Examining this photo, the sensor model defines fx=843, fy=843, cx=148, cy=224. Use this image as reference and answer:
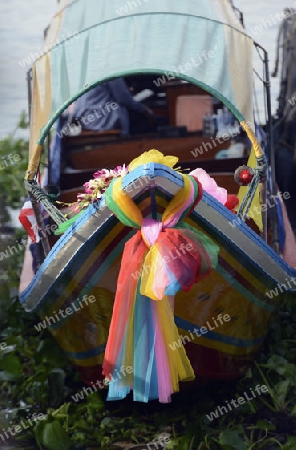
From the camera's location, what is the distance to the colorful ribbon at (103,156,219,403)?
337 cm

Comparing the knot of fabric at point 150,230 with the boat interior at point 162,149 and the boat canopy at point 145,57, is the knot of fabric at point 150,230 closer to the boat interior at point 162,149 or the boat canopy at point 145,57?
the boat canopy at point 145,57

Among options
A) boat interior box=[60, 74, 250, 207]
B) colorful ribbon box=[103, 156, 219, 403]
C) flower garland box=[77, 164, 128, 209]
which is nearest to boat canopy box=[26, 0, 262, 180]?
flower garland box=[77, 164, 128, 209]

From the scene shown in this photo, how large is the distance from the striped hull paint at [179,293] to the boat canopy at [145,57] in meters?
0.52

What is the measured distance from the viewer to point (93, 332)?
3.92m

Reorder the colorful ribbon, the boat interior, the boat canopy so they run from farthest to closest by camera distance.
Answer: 1. the boat interior
2. the boat canopy
3. the colorful ribbon

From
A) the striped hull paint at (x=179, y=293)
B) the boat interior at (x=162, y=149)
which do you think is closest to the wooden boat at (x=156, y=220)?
the striped hull paint at (x=179, y=293)

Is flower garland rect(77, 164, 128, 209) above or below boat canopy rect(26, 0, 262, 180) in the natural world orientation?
below

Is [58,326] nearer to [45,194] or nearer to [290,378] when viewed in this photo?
[45,194]

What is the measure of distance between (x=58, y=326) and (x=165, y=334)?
0.78 meters

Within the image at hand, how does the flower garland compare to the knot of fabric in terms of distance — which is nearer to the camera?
the knot of fabric

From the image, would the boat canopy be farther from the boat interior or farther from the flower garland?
the boat interior

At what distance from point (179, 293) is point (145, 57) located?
1206mm

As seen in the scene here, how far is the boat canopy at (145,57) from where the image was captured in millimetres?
4031

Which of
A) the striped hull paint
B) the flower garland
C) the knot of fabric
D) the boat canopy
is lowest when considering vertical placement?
the striped hull paint
